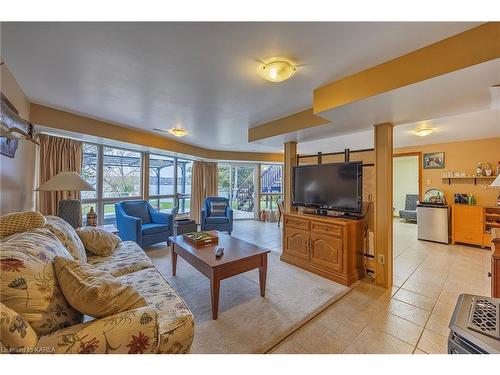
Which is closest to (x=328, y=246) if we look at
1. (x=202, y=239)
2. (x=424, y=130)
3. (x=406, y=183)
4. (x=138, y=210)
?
(x=202, y=239)

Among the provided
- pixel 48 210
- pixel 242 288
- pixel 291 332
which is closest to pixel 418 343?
pixel 291 332

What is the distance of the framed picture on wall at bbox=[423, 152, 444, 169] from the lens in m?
4.80

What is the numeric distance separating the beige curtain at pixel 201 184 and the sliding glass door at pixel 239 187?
454 mm

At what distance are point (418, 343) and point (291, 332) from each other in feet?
3.21

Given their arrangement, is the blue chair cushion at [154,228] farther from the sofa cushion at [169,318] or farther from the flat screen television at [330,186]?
the flat screen television at [330,186]

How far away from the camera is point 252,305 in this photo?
215cm

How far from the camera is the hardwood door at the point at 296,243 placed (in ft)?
10.1

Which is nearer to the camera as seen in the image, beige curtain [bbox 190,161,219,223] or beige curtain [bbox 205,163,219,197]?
beige curtain [bbox 190,161,219,223]

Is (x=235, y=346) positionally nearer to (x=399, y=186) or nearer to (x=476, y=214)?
(x=476, y=214)

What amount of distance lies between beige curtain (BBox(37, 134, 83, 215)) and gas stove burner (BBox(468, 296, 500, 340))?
4707 millimetres

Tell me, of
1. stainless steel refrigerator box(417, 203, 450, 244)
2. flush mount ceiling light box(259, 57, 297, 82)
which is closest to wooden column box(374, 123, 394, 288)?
flush mount ceiling light box(259, 57, 297, 82)

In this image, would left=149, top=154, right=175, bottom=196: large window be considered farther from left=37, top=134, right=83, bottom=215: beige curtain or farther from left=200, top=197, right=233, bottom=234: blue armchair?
left=37, top=134, right=83, bottom=215: beige curtain

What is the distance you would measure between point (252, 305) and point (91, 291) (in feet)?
5.03

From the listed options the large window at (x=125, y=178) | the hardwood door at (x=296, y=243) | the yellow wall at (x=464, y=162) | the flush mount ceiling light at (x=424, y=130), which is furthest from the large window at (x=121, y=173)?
the flush mount ceiling light at (x=424, y=130)
